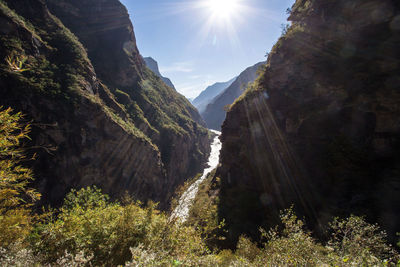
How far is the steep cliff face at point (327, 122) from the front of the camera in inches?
520

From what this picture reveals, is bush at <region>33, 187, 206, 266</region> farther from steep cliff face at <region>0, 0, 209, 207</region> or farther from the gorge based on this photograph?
steep cliff face at <region>0, 0, 209, 207</region>

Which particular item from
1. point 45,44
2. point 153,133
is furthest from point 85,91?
point 153,133

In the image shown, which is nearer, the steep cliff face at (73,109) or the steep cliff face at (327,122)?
the steep cliff face at (327,122)

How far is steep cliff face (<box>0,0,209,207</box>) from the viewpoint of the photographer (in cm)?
2094

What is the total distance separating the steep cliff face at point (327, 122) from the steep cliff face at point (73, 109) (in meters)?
17.7

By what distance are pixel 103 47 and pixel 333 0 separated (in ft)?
206

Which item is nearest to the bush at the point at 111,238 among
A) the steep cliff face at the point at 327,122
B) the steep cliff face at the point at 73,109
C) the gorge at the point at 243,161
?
the gorge at the point at 243,161

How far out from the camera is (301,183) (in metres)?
17.4

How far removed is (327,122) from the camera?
16.5 m

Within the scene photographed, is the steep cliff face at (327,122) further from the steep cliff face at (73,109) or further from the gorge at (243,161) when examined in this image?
the steep cliff face at (73,109)

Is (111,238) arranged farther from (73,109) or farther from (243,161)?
(73,109)

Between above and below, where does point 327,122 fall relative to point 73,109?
below

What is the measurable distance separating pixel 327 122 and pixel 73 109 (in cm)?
3483

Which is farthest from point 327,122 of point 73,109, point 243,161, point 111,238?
point 73,109
